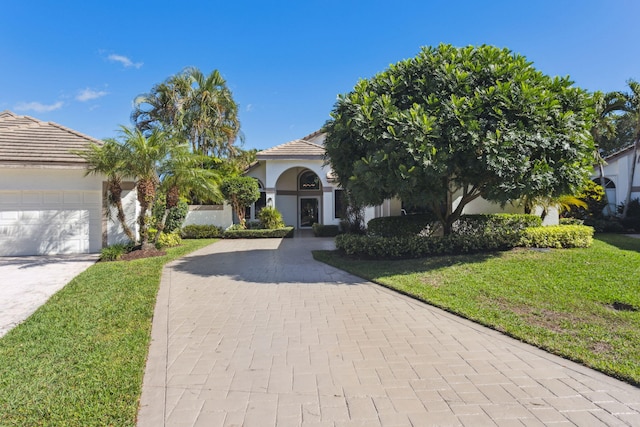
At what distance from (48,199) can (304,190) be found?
15023 mm

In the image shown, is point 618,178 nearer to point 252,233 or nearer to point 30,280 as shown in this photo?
point 252,233

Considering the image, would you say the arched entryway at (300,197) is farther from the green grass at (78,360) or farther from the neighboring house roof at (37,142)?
the green grass at (78,360)

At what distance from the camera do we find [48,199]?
1177cm

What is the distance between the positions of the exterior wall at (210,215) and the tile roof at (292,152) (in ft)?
12.8

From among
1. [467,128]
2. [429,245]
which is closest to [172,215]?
Result: [429,245]

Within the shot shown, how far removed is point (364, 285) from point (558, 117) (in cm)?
650

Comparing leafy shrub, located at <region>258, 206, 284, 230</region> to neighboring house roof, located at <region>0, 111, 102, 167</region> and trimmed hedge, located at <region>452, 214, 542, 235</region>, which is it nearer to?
neighboring house roof, located at <region>0, 111, 102, 167</region>

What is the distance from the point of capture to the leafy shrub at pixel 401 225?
11742mm

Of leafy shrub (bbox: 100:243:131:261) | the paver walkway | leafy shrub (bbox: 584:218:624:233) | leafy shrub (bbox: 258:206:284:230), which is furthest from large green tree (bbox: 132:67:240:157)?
leafy shrub (bbox: 584:218:624:233)

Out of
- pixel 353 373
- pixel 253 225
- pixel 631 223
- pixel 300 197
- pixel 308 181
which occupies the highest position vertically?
pixel 308 181

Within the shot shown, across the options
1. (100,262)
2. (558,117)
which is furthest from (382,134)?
(100,262)

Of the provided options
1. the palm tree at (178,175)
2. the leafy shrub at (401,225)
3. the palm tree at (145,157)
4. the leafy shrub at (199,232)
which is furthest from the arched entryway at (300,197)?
the palm tree at (145,157)

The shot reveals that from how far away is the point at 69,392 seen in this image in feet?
10.2

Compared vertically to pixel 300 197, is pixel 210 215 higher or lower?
lower
